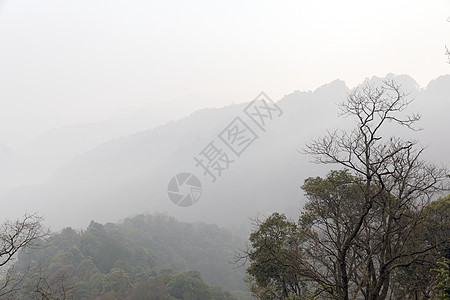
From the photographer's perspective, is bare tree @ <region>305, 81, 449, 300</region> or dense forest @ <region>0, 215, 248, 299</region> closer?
bare tree @ <region>305, 81, 449, 300</region>

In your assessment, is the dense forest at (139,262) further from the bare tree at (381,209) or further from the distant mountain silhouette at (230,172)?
the distant mountain silhouette at (230,172)

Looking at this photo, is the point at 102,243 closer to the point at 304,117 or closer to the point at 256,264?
the point at 256,264

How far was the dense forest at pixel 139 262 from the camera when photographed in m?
23.8

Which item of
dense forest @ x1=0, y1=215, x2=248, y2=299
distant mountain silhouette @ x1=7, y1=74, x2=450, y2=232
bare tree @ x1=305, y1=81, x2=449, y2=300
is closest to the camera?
bare tree @ x1=305, y1=81, x2=449, y2=300

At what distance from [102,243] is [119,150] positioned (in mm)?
134804

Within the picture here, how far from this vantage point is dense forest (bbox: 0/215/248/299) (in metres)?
23.8

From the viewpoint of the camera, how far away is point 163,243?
48031 millimetres

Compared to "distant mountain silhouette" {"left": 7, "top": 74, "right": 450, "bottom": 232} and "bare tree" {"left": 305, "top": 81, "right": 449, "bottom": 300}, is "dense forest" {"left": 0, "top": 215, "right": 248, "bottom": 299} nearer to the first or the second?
"bare tree" {"left": 305, "top": 81, "right": 449, "bottom": 300}

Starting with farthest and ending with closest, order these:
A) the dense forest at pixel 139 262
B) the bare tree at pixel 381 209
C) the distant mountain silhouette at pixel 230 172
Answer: the distant mountain silhouette at pixel 230 172
the dense forest at pixel 139 262
the bare tree at pixel 381 209

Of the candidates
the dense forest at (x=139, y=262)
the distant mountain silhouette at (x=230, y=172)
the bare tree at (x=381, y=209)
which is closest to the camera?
the bare tree at (x=381, y=209)

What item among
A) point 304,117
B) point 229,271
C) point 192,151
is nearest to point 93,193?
point 192,151

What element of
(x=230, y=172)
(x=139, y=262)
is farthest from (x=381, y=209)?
(x=230, y=172)

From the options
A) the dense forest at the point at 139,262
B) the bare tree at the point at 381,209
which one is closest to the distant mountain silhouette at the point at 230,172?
the dense forest at the point at 139,262

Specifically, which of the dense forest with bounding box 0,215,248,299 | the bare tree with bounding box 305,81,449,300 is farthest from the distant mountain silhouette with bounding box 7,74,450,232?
the bare tree with bounding box 305,81,449,300
